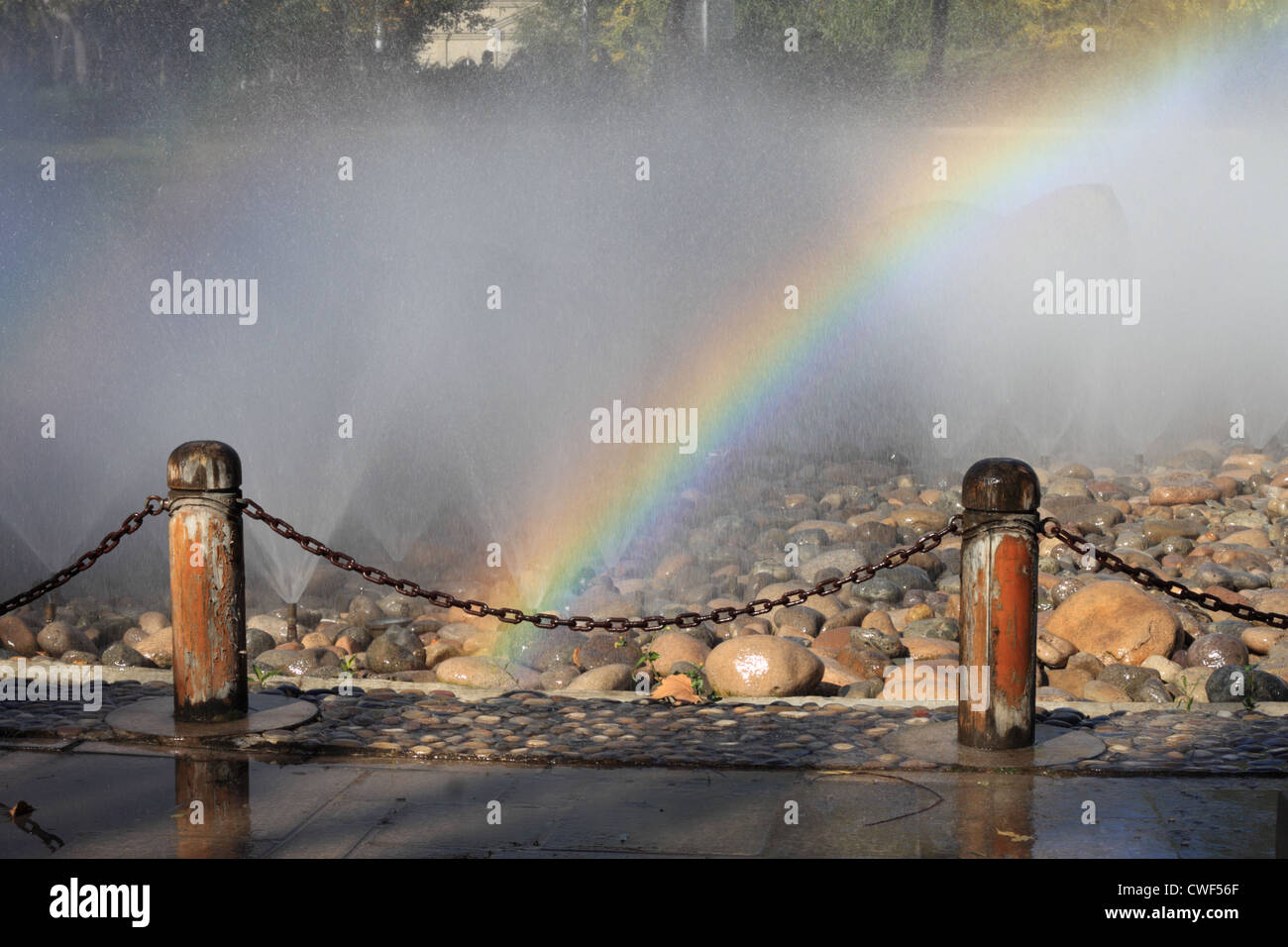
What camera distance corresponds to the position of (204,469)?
5.91 meters

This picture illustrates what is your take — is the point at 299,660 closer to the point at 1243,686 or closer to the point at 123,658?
the point at 123,658

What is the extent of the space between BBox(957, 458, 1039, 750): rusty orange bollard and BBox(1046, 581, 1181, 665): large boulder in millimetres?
3353

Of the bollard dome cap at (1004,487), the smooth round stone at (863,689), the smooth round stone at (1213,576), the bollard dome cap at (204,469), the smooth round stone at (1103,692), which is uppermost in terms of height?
the bollard dome cap at (204,469)

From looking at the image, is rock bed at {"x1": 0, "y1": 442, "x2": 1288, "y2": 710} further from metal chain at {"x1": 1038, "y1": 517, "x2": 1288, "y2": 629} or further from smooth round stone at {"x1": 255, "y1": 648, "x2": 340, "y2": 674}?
metal chain at {"x1": 1038, "y1": 517, "x2": 1288, "y2": 629}

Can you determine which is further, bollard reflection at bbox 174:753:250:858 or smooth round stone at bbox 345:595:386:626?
smooth round stone at bbox 345:595:386:626

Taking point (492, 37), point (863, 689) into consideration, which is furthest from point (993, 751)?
point (492, 37)

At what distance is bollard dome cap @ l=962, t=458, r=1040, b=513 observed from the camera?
218 inches

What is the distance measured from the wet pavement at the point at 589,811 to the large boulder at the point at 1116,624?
3.52 meters

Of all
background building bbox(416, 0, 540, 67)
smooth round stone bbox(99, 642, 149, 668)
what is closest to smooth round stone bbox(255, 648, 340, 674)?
smooth round stone bbox(99, 642, 149, 668)

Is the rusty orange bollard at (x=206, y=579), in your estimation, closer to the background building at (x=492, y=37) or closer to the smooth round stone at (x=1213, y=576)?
the smooth round stone at (x=1213, y=576)

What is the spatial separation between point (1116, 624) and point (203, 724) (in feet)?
18.5

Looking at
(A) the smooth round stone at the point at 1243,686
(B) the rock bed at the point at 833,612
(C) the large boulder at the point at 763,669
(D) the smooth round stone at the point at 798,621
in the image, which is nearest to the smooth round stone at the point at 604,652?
(B) the rock bed at the point at 833,612

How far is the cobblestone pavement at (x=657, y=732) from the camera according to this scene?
5.57 metres

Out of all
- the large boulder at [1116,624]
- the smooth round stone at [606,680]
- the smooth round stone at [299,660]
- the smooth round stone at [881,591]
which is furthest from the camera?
the smooth round stone at [881,591]
